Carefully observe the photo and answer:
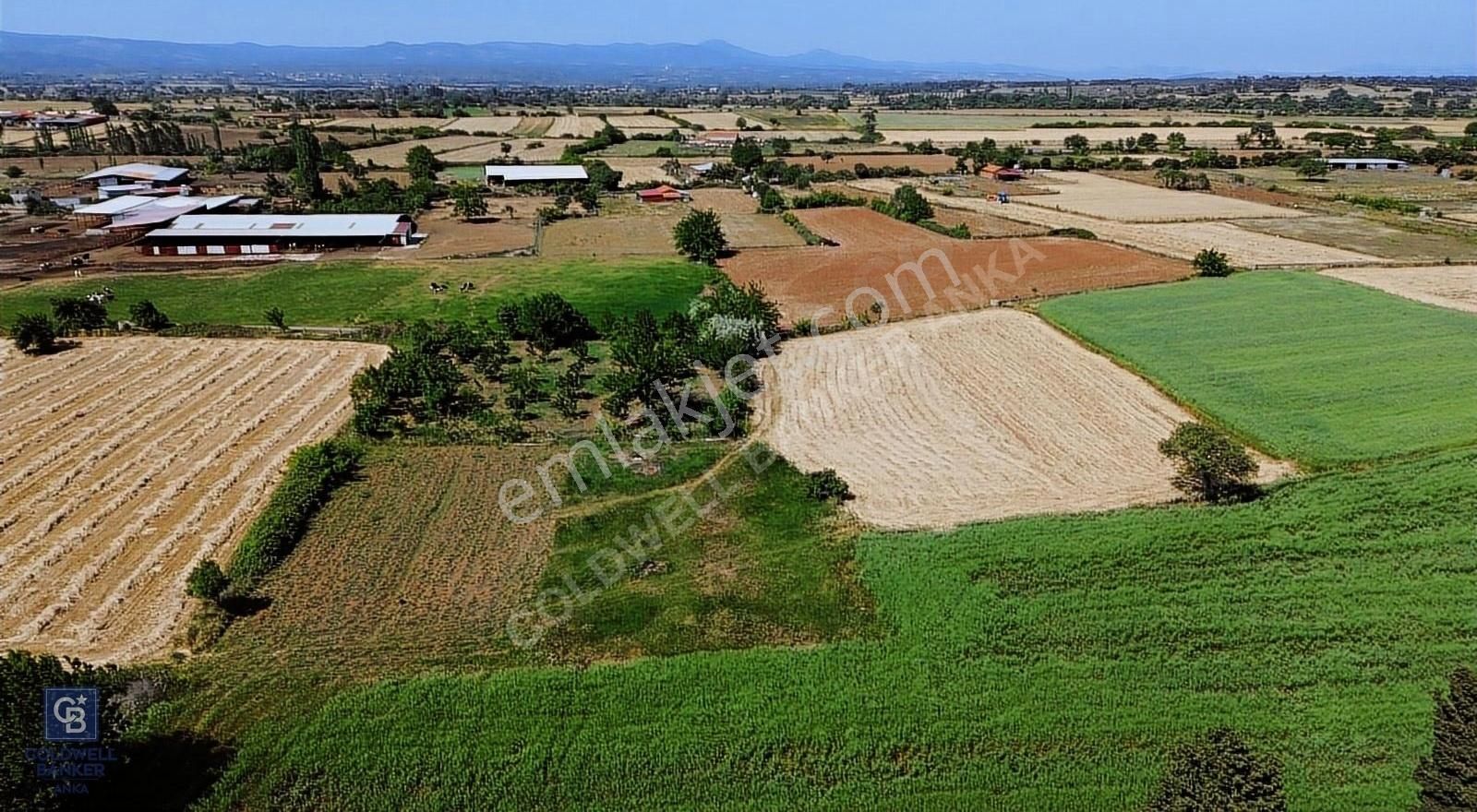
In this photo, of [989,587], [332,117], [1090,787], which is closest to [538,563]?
[989,587]

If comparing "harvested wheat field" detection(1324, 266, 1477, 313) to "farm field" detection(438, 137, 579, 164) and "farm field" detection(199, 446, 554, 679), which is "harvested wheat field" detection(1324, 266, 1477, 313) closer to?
"farm field" detection(199, 446, 554, 679)

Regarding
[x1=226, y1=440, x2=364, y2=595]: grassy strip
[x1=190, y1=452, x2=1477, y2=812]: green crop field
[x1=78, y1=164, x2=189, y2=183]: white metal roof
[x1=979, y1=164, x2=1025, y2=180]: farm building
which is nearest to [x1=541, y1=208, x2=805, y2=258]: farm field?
[x1=979, y1=164, x2=1025, y2=180]: farm building

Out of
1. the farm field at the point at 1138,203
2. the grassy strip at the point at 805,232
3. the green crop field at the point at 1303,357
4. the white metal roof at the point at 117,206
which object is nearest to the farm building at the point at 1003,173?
the farm field at the point at 1138,203

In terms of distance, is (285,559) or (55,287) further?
(55,287)

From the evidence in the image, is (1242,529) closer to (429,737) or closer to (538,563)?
(538,563)

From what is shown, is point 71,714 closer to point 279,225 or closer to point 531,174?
point 279,225

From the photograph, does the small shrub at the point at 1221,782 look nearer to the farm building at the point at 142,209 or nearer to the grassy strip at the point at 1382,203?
the farm building at the point at 142,209
